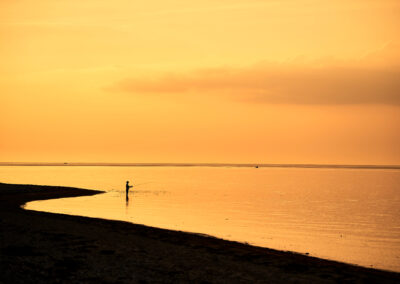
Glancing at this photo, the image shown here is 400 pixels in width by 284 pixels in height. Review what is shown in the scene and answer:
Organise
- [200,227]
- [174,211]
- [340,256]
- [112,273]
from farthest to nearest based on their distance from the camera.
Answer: [174,211]
[200,227]
[340,256]
[112,273]

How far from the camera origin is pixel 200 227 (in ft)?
135

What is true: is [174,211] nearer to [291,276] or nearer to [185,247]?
[185,247]

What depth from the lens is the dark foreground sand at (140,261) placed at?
55.9ft

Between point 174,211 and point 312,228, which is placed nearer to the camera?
point 312,228

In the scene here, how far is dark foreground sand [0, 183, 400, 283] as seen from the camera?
17.0 m

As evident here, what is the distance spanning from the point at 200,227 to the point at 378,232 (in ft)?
58.1

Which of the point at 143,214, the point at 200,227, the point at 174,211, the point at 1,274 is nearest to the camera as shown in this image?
the point at 1,274

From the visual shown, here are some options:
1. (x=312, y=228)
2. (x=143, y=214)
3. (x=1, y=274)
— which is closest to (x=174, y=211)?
(x=143, y=214)

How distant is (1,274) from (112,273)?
420cm

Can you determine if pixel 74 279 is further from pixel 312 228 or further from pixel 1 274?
pixel 312 228

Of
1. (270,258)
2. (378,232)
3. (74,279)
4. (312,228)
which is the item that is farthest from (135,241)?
(378,232)

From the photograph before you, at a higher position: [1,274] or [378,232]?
[1,274]

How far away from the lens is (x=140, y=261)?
66.2 ft

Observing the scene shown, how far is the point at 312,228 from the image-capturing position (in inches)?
1718
